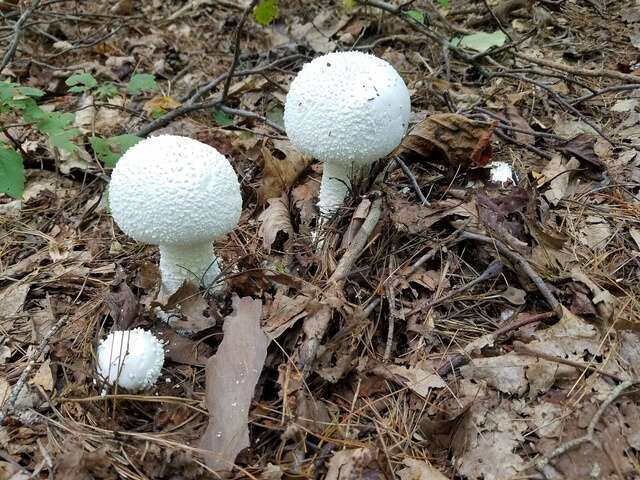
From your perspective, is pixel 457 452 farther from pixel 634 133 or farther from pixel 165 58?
pixel 165 58

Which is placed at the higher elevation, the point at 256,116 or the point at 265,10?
the point at 265,10

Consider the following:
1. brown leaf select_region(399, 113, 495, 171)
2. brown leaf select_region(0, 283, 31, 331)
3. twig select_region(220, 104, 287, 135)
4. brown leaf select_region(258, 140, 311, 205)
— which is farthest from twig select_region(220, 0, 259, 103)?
brown leaf select_region(0, 283, 31, 331)

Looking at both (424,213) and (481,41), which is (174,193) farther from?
(481,41)

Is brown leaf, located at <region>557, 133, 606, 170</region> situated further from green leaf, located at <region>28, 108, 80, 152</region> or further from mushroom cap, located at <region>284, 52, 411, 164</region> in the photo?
green leaf, located at <region>28, 108, 80, 152</region>

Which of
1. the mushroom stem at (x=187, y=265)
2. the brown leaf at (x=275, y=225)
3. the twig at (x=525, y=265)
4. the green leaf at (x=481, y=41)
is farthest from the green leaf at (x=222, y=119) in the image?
the twig at (x=525, y=265)

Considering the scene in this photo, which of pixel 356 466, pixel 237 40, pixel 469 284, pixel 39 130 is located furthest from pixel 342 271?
pixel 39 130

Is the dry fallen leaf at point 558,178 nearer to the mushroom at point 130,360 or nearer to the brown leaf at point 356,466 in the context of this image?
the brown leaf at point 356,466

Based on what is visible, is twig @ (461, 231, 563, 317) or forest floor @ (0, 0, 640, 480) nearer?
forest floor @ (0, 0, 640, 480)
